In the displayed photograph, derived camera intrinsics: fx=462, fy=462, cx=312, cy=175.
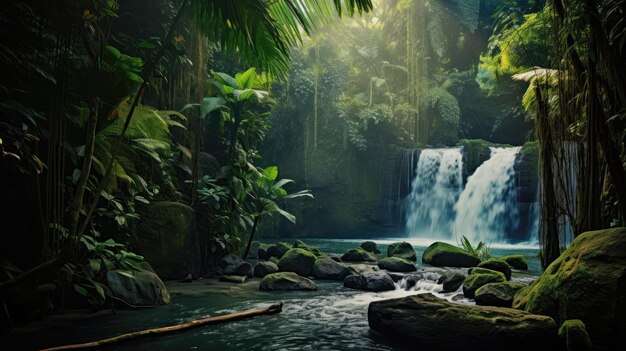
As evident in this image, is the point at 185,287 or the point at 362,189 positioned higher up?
the point at 362,189

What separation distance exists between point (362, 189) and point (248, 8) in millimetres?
18601

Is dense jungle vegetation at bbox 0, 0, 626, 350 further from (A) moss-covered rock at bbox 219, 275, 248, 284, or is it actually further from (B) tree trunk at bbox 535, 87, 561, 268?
(A) moss-covered rock at bbox 219, 275, 248, 284

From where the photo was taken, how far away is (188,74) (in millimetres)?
8516

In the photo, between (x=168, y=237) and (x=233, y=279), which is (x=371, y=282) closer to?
(x=233, y=279)

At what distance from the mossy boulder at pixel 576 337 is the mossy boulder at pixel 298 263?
18.3 ft

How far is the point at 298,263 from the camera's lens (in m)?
9.04

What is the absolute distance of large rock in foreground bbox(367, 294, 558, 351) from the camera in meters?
3.94

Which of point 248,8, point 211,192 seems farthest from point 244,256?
point 248,8

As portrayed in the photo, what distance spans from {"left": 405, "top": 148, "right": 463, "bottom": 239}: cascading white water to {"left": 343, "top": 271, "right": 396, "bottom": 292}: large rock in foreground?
11224 mm

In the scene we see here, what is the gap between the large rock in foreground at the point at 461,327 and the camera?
12.9 ft

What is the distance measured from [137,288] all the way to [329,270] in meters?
3.99

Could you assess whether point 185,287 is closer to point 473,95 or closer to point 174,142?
point 174,142

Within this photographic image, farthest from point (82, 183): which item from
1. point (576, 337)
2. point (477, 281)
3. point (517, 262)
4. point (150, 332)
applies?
point (517, 262)

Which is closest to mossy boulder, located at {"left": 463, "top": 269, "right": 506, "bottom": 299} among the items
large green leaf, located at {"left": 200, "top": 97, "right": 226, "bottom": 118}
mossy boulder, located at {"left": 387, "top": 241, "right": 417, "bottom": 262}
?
mossy boulder, located at {"left": 387, "top": 241, "right": 417, "bottom": 262}
